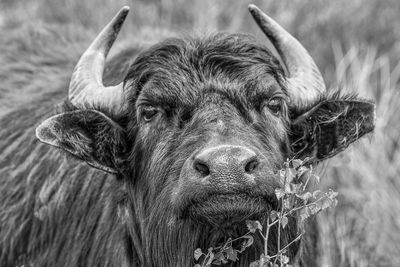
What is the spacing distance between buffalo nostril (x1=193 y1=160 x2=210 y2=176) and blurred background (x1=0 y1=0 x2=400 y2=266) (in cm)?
166

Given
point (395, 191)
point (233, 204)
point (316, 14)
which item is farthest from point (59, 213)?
point (316, 14)

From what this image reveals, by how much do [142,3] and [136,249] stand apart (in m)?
7.23

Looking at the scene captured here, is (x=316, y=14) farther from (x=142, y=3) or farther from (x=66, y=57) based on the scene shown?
(x=66, y=57)

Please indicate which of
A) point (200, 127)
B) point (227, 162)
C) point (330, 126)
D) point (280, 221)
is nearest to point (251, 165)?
point (227, 162)

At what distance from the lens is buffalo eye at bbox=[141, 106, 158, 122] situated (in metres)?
6.62

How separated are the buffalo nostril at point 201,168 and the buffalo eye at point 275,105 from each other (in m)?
0.97

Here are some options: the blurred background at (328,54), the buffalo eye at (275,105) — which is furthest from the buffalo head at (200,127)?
the blurred background at (328,54)

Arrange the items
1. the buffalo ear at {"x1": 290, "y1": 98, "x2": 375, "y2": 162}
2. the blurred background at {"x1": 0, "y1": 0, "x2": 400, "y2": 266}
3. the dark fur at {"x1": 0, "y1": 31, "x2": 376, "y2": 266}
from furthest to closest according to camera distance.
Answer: the blurred background at {"x1": 0, "y1": 0, "x2": 400, "y2": 266} → the buffalo ear at {"x1": 290, "y1": 98, "x2": 375, "y2": 162} → the dark fur at {"x1": 0, "y1": 31, "x2": 376, "y2": 266}

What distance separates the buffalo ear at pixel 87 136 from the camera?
262 inches

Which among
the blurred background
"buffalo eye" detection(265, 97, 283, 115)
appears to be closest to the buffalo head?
"buffalo eye" detection(265, 97, 283, 115)

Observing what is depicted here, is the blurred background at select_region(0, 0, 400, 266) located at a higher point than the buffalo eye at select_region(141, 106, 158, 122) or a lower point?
higher

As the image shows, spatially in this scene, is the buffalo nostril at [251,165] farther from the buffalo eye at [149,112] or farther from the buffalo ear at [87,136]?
the buffalo ear at [87,136]

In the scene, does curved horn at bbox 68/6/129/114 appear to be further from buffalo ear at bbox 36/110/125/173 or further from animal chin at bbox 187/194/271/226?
animal chin at bbox 187/194/271/226

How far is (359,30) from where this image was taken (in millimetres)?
14461
